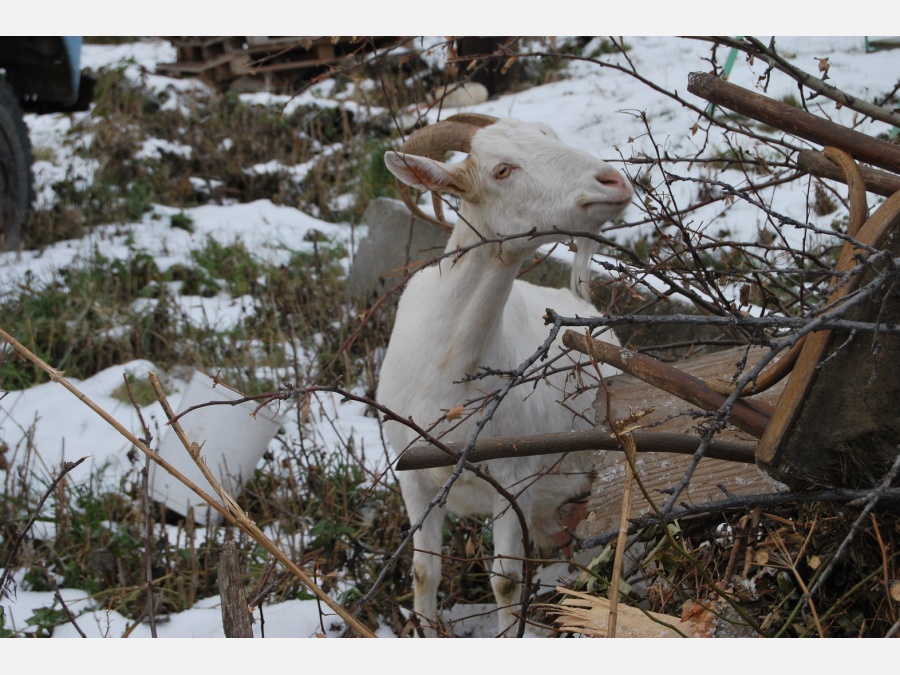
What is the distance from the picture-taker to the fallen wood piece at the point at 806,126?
1.93m

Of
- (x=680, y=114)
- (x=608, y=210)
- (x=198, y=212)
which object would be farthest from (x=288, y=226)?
(x=608, y=210)

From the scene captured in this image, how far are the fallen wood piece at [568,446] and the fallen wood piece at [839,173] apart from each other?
0.62m

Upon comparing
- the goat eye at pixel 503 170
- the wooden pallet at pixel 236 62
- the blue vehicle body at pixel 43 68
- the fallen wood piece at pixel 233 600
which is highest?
the wooden pallet at pixel 236 62

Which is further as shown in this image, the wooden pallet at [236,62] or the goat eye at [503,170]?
the wooden pallet at [236,62]

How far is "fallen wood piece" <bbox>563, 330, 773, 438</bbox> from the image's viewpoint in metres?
1.88

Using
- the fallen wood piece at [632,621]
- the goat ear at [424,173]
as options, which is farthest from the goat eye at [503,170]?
the fallen wood piece at [632,621]

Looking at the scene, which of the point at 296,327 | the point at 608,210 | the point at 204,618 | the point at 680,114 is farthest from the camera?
the point at 680,114

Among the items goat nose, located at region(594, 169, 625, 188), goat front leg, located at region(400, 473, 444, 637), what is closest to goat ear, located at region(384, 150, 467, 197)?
goat nose, located at region(594, 169, 625, 188)

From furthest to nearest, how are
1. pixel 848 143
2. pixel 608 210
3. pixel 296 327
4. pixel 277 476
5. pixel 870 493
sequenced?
1. pixel 296 327
2. pixel 277 476
3. pixel 608 210
4. pixel 848 143
5. pixel 870 493

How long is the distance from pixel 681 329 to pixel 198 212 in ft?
14.0

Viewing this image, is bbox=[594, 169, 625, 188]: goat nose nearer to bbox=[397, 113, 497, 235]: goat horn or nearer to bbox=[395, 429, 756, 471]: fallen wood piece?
bbox=[397, 113, 497, 235]: goat horn

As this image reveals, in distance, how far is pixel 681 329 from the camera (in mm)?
4344

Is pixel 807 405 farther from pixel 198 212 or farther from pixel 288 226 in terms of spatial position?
pixel 198 212

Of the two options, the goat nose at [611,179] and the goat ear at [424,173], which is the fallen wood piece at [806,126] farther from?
the goat ear at [424,173]
